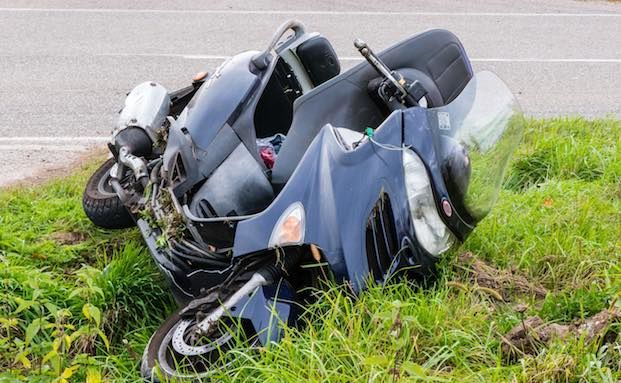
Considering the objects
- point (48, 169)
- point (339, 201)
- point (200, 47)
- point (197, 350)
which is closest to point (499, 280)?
point (339, 201)

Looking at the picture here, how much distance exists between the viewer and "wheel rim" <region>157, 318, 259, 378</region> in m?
2.78

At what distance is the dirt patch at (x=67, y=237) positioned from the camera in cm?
436

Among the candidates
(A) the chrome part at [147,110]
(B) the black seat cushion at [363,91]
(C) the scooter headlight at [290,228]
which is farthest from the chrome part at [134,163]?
(C) the scooter headlight at [290,228]

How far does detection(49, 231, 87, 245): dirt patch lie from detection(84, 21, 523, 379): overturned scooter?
1.70 feet

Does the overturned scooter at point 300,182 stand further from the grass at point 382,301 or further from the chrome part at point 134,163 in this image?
the grass at point 382,301

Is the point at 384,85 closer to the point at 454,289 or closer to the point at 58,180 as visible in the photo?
the point at 454,289

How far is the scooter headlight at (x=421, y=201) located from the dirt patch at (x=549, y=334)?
46cm

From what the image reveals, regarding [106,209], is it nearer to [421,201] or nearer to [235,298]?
[235,298]

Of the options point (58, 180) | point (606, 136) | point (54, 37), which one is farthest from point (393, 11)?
point (58, 180)

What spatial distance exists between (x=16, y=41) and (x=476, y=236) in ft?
24.1

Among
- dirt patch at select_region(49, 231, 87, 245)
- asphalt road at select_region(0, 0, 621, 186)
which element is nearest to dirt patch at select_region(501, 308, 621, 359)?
dirt patch at select_region(49, 231, 87, 245)

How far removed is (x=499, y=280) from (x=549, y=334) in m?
0.73

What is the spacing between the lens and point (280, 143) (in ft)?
12.3

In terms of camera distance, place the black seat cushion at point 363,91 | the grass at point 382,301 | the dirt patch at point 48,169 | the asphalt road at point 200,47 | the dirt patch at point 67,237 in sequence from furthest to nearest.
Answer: the asphalt road at point 200,47
the dirt patch at point 48,169
the dirt patch at point 67,237
the black seat cushion at point 363,91
the grass at point 382,301
